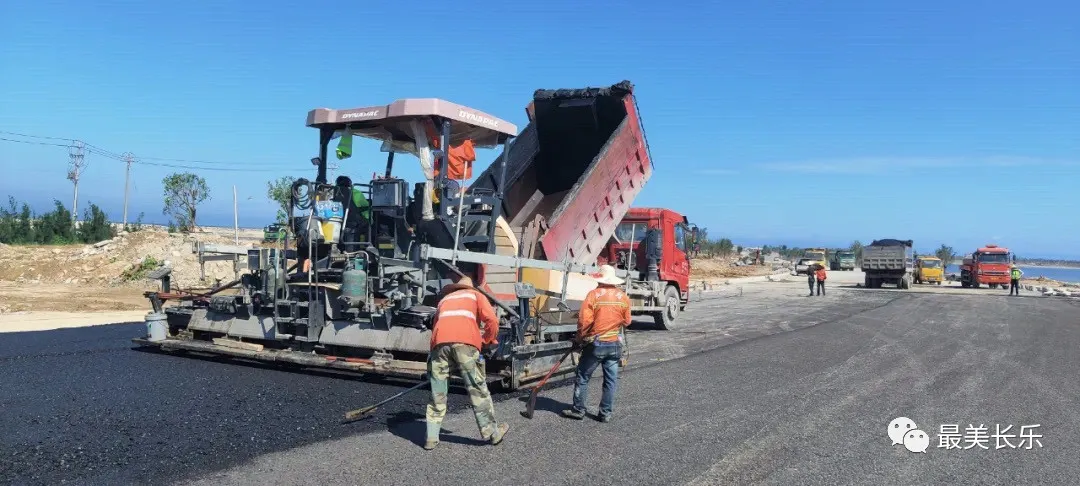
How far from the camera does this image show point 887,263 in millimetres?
35094

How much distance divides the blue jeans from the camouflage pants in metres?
1.17

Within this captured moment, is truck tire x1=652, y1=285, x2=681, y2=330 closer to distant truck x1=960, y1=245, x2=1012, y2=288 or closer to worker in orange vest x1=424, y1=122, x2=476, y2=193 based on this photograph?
worker in orange vest x1=424, y1=122, x2=476, y2=193

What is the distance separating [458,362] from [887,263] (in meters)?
34.4

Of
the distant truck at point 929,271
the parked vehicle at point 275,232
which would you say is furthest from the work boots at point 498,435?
the distant truck at point 929,271

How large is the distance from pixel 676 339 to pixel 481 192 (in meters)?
5.36

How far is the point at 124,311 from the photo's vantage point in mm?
16188

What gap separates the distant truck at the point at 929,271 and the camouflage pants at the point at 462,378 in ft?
135

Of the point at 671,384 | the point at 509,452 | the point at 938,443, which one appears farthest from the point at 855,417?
the point at 509,452

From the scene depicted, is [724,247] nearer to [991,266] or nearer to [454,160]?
[991,266]

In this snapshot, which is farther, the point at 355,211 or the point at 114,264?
the point at 114,264

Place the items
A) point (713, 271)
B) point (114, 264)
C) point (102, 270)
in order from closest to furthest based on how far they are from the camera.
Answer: point (102, 270), point (114, 264), point (713, 271)

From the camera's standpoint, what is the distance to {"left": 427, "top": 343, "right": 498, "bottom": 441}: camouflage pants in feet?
17.1

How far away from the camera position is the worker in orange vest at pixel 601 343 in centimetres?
619
